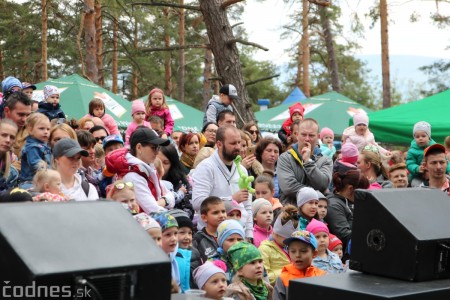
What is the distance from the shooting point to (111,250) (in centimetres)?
279

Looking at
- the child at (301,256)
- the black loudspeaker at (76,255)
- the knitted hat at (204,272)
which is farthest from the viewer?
the child at (301,256)

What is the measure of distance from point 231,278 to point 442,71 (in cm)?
2628

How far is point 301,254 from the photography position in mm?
6109

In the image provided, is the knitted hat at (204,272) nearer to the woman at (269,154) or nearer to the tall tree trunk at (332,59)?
the woman at (269,154)

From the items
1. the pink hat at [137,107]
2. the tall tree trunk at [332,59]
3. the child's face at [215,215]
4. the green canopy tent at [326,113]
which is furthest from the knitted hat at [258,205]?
the tall tree trunk at [332,59]

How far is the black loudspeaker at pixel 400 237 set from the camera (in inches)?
142

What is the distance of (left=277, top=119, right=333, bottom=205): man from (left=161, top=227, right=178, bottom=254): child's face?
102 inches

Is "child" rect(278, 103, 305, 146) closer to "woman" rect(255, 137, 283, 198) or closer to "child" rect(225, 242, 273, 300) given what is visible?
"woman" rect(255, 137, 283, 198)

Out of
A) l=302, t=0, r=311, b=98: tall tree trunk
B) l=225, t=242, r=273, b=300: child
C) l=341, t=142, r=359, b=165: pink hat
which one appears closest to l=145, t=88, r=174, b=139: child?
l=341, t=142, r=359, b=165: pink hat

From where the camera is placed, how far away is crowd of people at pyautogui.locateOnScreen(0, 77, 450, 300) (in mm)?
5852

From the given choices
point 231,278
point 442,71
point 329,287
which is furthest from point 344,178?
point 442,71

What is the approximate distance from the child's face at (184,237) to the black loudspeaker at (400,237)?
8.16 ft

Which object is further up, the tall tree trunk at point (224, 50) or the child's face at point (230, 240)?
the tall tree trunk at point (224, 50)

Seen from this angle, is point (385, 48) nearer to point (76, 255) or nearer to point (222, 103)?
point (222, 103)
